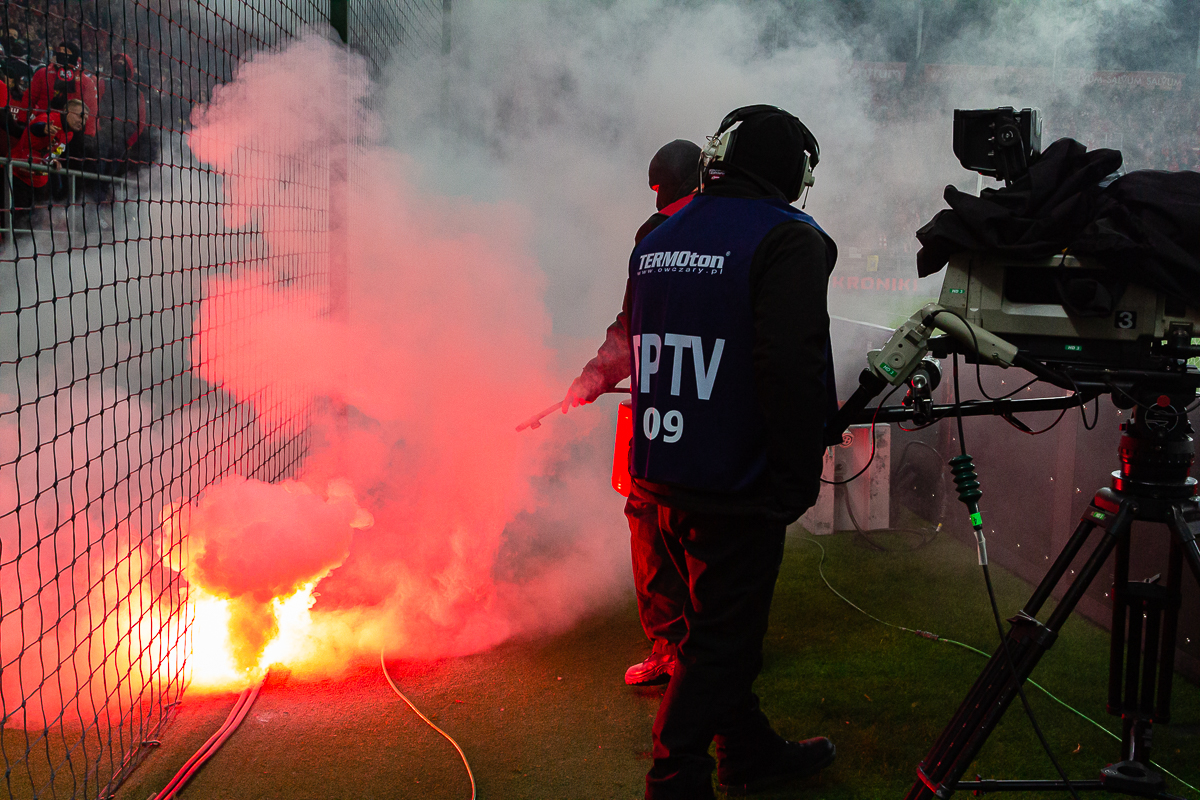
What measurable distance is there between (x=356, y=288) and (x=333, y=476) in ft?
3.46

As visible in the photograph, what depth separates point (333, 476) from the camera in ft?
14.5

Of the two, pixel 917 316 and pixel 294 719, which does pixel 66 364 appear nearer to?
pixel 294 719

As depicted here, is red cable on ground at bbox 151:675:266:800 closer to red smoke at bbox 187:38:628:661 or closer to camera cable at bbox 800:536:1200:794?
red smoke at bbox 187:38:628:661

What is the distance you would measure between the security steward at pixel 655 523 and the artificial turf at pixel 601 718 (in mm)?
175

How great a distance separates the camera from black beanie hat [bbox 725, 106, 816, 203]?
188 centimetres

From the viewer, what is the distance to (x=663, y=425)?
6.06ft

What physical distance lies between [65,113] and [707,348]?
2.95m

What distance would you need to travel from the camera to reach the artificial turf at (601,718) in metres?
2.28

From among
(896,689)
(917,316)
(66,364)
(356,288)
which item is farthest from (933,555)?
(66,364)

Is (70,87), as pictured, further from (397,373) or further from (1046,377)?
(1046,377)

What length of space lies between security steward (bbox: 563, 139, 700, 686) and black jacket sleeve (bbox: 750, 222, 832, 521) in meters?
0.81

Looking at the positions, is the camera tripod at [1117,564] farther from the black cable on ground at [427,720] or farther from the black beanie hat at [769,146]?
the black cable on ground at [427,720]

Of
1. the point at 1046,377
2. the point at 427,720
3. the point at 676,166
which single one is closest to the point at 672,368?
the point at 1046,377

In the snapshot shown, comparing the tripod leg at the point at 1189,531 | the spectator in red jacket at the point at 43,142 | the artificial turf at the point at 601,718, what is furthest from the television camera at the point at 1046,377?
the spectator in red jacket at the point at 43,142
